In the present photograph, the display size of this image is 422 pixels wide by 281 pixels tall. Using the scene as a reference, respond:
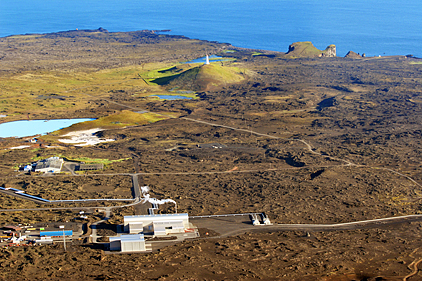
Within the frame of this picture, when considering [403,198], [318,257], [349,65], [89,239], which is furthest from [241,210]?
[349,65]

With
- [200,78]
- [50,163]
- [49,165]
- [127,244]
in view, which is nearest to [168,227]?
[127,244]

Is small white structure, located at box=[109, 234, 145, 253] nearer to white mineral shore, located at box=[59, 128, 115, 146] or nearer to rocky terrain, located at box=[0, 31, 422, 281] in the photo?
rocky terrain, located at box=[0, 31, 422, 281]

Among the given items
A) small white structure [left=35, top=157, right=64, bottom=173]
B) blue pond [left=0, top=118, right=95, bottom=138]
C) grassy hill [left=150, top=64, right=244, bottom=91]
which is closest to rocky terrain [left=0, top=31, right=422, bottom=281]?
grassy hill [left=150, top=64, right=244, bottom=91]

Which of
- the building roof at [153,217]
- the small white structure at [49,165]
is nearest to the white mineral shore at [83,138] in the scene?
the small white structure at [49,165]

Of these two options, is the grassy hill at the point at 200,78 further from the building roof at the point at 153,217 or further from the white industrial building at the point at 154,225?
the white industrial building at the point at 154,225

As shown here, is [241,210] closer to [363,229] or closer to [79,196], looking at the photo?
[363,229]

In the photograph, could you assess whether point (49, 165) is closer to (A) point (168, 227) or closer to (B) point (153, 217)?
(B) point (153, 217)
